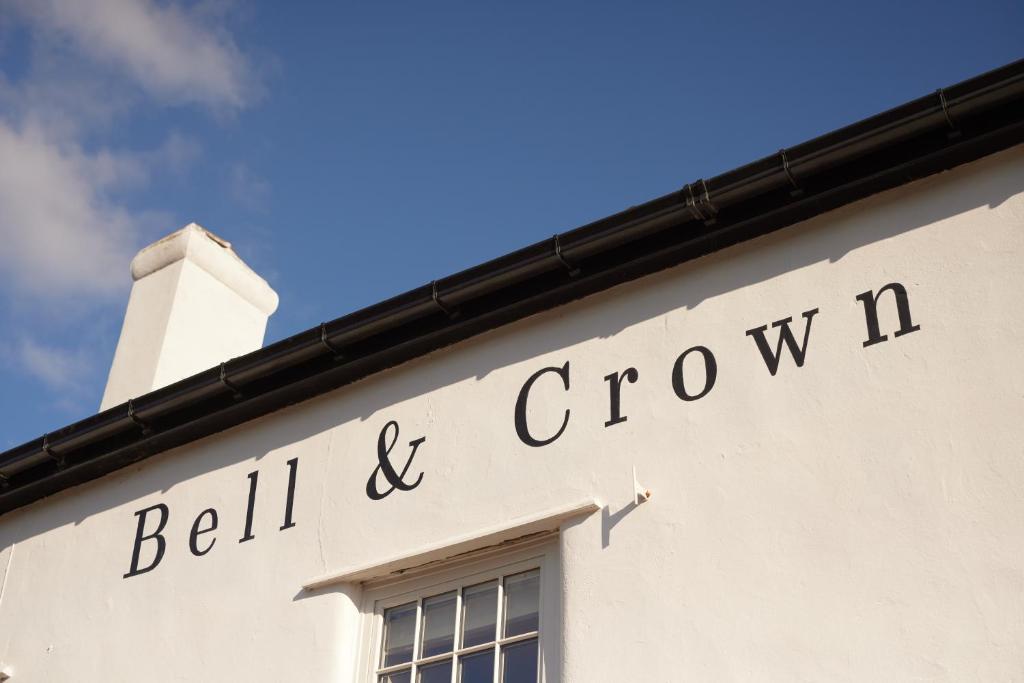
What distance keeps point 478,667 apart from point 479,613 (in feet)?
0.94

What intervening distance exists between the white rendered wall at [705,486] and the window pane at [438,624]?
0.32 metres

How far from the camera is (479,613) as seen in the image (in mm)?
6832

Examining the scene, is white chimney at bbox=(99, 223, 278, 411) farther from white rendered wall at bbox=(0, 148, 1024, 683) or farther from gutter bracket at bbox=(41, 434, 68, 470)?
white rendered wall at bbox=(0, 148, 1024, 683)

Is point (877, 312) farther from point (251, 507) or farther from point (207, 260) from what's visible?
point (207, 260)

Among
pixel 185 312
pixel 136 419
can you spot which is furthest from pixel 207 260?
pixel 136 419

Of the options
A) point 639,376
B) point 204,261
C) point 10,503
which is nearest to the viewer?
point 639,376

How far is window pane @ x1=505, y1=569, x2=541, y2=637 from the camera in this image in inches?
262

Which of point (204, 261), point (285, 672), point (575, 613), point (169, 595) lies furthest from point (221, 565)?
point (204, 261)

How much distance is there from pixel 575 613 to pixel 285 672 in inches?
66.4

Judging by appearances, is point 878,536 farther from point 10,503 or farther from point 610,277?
point 10,503

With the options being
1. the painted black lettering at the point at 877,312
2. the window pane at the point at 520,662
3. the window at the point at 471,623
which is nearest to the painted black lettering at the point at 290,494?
the window at the point at 471,623

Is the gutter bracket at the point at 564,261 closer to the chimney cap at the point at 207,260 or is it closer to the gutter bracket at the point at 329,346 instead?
the gutter bracket at the point at 329,346

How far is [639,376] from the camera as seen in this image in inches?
273

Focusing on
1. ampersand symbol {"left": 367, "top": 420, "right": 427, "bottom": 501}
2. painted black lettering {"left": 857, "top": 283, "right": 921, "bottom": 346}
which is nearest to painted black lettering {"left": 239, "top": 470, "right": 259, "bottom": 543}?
ampersand symbol {"left": 367, "top": 420, "right": 427, "bottom": 501}
